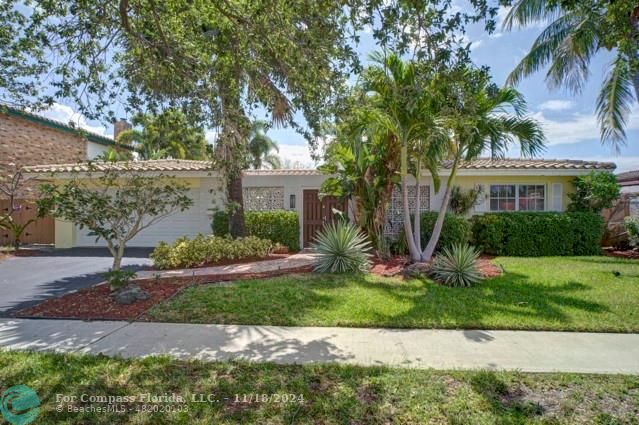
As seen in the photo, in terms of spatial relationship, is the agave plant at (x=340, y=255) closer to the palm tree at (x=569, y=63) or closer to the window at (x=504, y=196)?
the window at (x=504, y=196)

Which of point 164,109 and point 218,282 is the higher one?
point 164,109

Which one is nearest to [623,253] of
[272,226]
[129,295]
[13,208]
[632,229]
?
[632,229]

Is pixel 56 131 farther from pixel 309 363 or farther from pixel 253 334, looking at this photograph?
pixel 309 363

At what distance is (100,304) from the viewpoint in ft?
21.3

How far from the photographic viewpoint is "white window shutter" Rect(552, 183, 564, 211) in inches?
531

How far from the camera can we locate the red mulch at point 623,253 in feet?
38.8

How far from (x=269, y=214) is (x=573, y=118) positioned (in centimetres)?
1330

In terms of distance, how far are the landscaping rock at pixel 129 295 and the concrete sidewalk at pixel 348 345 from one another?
2.75ft

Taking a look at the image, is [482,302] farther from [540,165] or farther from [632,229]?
[632,229]

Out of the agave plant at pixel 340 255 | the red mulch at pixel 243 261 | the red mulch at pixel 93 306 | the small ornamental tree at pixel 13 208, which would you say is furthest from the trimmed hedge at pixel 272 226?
the small ornamental tree at pixel 13 208

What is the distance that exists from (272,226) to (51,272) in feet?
22.3

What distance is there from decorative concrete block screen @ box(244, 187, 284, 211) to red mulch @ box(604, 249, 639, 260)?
1199cm

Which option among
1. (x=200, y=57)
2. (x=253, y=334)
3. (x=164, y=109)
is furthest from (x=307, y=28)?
(x=253, y=334)

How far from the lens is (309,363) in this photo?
13.6 feet
